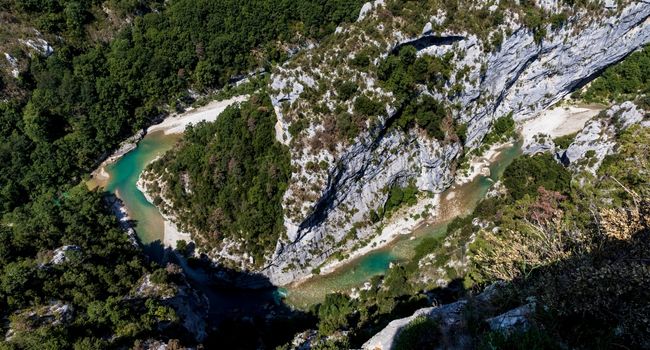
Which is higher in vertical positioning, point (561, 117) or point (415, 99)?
point (415, 99)

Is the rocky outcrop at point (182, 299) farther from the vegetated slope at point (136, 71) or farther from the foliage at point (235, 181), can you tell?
the vegetated slope at point (136, 71)

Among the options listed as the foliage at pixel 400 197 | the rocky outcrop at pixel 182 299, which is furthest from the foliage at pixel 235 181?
the foliage at pixel 400 197

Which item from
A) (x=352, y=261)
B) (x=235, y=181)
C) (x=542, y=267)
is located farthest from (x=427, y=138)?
(x=542, y=267)

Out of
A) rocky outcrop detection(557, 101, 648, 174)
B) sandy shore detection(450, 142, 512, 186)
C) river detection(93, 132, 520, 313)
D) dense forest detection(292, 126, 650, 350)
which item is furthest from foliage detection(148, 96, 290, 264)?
rocky outcrop detection(557, 101, 648, 174)

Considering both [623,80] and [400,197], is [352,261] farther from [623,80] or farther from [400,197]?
[623,80]

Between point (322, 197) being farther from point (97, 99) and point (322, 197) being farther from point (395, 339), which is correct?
point (97, 99)

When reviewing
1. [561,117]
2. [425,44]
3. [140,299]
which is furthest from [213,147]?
[561,117]
